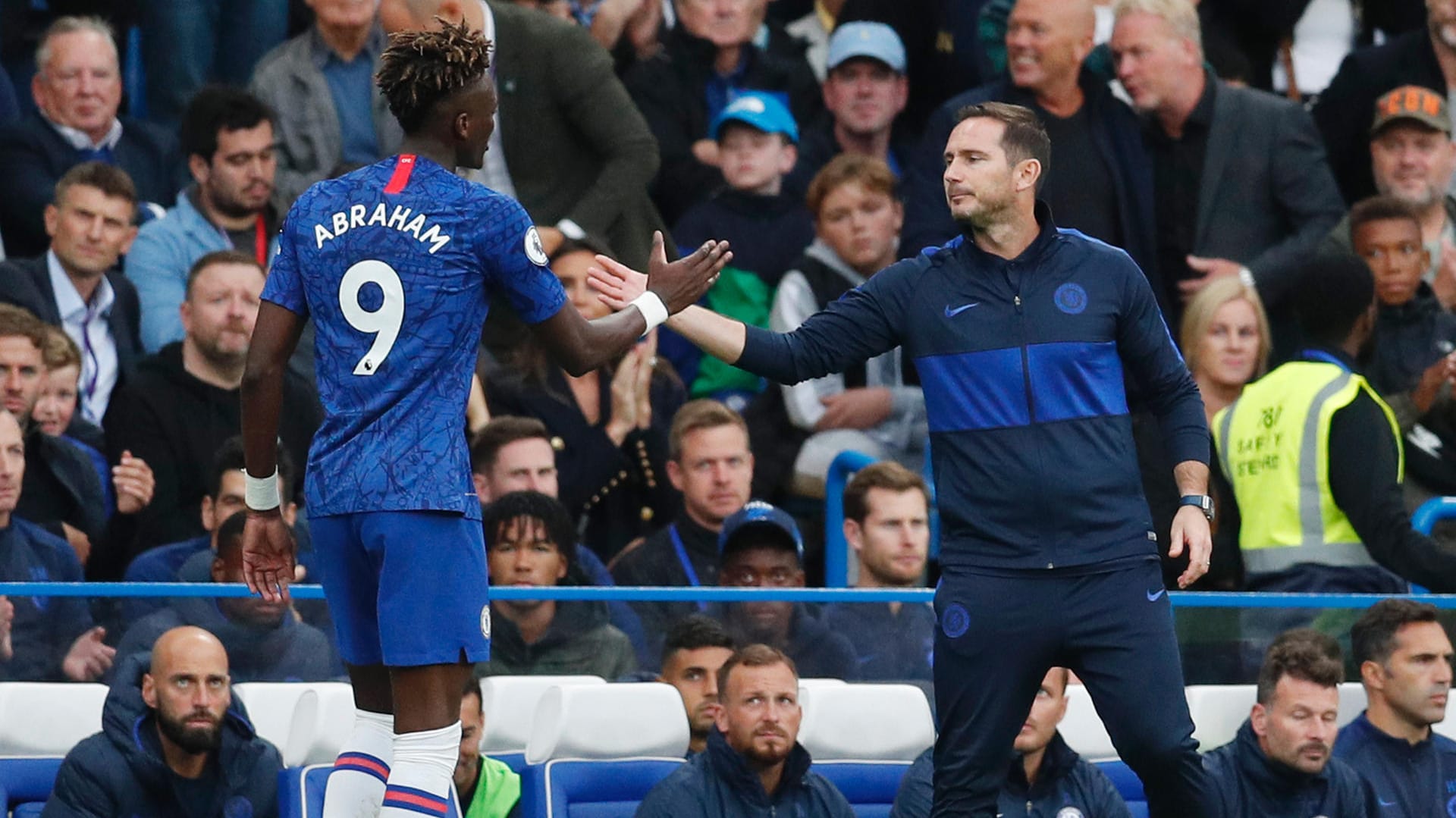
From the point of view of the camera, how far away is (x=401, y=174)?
5.56m

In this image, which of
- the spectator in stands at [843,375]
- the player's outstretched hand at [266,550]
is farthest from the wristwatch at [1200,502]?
→ the spectator in stands at [843,375]

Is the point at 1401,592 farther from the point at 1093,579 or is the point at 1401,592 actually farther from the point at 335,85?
the point at 335,85

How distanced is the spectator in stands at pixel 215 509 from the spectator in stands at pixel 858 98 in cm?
356

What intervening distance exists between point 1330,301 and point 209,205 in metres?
4.69

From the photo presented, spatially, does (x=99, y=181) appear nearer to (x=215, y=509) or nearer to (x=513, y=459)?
(x=215, y=509)

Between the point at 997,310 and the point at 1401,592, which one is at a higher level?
the point at 997,310

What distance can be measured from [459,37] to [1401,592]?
4.72m

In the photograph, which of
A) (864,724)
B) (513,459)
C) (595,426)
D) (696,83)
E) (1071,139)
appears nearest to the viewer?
(864,724)

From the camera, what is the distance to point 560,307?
18.5ft

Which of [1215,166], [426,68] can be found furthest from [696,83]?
[426,68]

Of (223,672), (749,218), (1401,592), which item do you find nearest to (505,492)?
(223,672)

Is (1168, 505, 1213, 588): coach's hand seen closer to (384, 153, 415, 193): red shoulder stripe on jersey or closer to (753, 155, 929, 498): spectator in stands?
(384, 153, 415, 193): red shoulder stripe on jersey

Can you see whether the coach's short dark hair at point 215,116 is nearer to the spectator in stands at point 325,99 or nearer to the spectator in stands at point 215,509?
the spectator in stands at point 325,99

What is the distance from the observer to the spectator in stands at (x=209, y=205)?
995 centimetres
